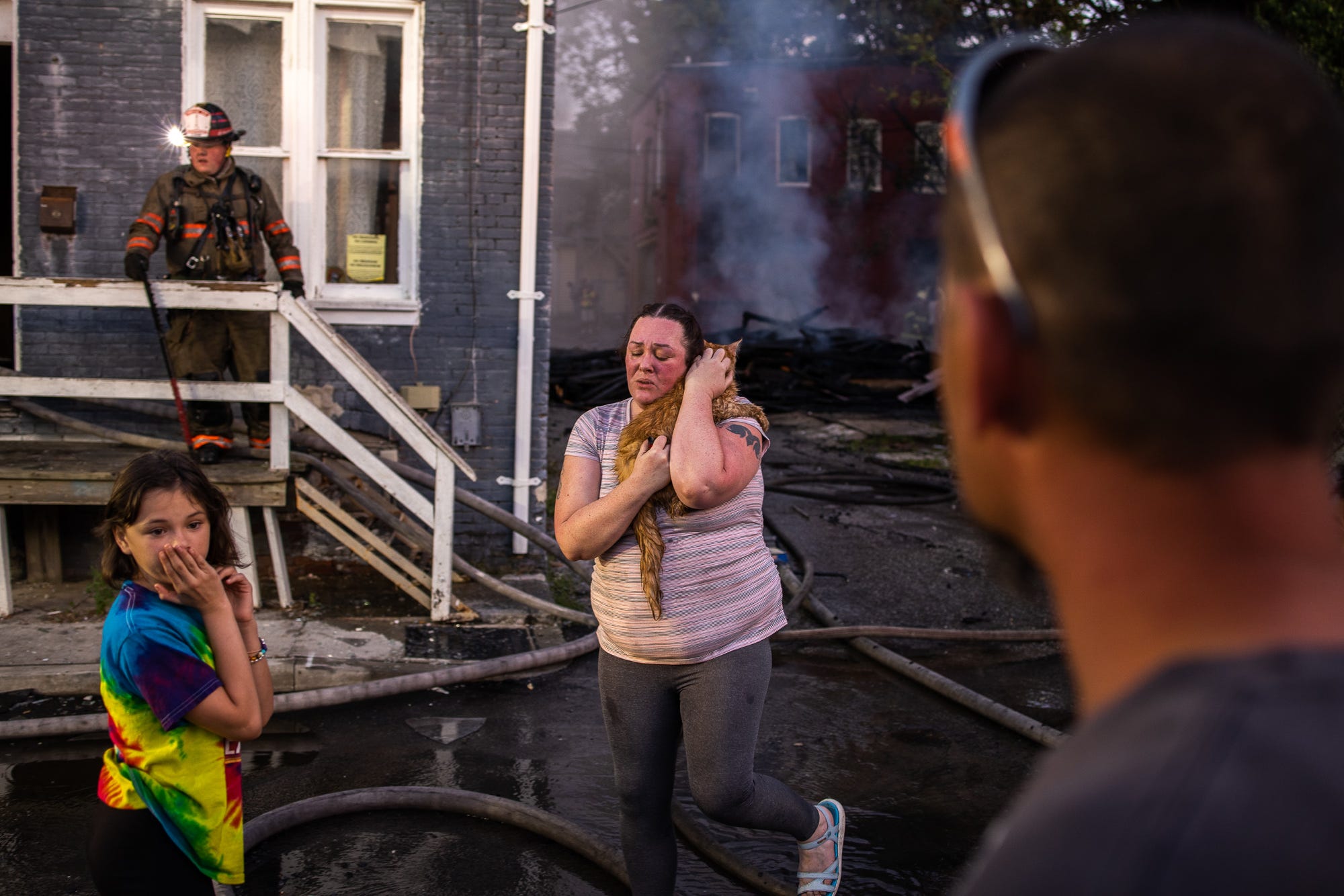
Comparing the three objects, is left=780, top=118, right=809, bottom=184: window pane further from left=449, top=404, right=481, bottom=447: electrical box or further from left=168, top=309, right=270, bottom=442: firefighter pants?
left=168, top=309, right=270, bottom=442: firefighter pants

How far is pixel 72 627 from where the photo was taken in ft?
21.3

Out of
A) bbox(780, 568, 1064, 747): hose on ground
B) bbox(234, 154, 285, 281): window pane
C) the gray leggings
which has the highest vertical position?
bbox(234, 154, 285, 281): window pane

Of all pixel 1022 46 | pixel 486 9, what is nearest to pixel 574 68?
pixel 486 9

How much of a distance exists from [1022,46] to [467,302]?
7.36 m

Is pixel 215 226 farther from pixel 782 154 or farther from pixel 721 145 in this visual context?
pixel 721 145

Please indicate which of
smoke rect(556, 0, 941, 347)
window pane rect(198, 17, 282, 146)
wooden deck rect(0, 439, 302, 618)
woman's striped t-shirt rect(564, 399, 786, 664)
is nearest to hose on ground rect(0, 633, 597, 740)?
wooden deck rect(0, 439, 302, 618)

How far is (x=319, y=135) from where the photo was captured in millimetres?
8023

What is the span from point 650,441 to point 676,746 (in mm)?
925

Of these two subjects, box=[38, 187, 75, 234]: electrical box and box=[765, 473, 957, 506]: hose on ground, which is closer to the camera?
box=[38, 187, 75, 234]: electrical box

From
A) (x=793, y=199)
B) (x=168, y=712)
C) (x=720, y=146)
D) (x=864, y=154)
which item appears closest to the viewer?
(x=168, y=712)

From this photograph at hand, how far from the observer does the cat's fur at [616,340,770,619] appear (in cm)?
334

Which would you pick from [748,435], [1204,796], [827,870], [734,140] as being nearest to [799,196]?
[734,140]

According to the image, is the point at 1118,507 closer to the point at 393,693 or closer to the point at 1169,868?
the point at 1169,868

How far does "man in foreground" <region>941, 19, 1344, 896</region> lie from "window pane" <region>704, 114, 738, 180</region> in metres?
31.9
